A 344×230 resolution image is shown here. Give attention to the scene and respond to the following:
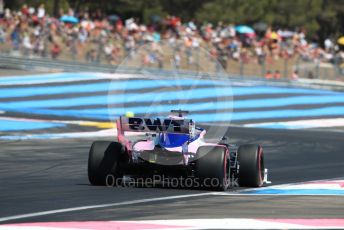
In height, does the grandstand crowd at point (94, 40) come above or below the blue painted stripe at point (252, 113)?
above

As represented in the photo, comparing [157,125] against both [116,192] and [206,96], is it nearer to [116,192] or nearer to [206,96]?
[116,192]

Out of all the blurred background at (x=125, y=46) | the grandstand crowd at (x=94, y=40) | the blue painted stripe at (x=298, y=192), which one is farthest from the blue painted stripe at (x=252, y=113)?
the blue painted stripe at (x=298, y=192)

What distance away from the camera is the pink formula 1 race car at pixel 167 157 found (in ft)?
37.9

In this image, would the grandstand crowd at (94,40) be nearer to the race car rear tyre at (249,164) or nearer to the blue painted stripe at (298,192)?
the race car rear tyre at (249,164)

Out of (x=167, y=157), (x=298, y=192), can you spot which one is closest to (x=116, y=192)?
(x=167, y=157)

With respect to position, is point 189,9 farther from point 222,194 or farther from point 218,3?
point 222,194

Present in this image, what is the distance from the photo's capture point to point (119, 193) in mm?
11133

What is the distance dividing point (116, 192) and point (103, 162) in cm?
63

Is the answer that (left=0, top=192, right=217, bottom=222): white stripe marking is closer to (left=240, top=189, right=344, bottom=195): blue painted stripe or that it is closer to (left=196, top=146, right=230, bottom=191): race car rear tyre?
(left=196, top=146, right=230, bottom=191): race car rear tyre

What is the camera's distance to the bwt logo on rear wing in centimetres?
1155

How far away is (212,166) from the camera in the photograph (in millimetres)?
11461

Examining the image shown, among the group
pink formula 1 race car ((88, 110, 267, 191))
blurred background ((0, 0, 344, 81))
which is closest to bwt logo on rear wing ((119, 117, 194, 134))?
pink formula 1 race car ((88, 110, 267, 191))

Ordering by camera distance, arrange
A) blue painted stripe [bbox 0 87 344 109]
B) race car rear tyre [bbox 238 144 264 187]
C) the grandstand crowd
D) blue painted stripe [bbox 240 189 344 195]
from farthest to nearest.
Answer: the grandstand crowd, blue painted stripe [bbox 0 87 344 109], race car rear tyre [bbox 238 144 264 187], blue painted stripe [bbox 240 189 344 195]

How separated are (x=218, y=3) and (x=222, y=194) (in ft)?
143
